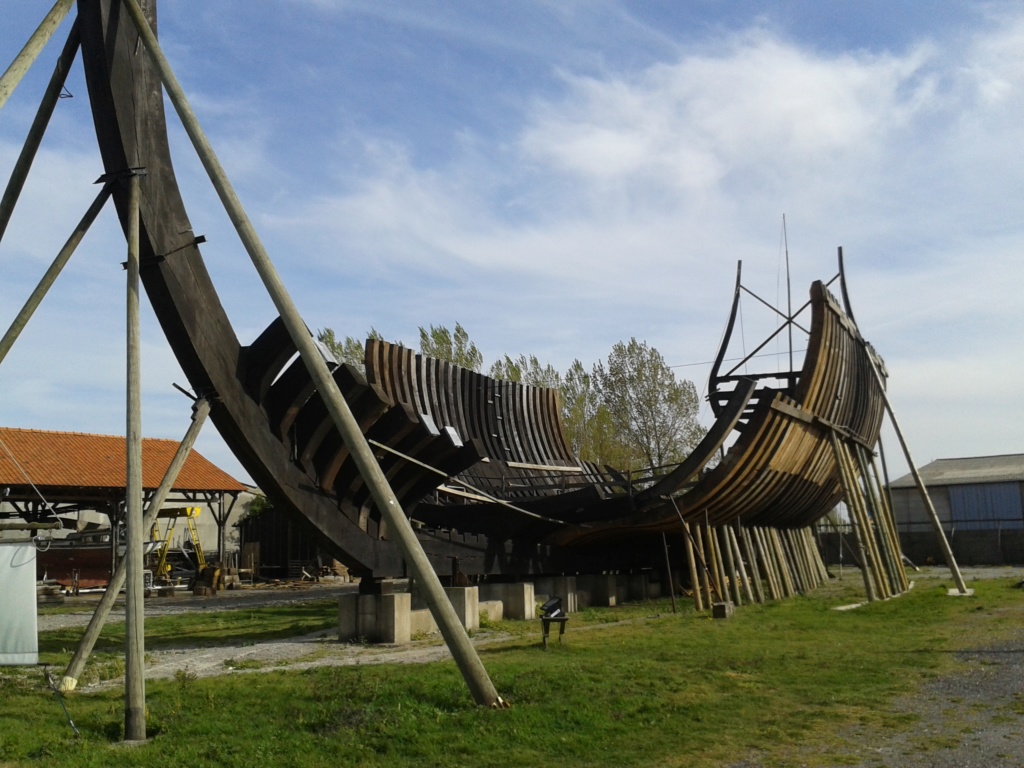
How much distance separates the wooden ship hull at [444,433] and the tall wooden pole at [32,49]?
0.92 m

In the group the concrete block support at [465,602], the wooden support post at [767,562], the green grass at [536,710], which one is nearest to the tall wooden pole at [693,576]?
the wooden support post at [767,562]

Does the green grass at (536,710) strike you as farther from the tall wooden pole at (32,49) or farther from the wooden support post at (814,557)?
the wooden support post at (814,557)

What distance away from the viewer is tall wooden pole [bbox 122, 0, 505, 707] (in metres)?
6.27

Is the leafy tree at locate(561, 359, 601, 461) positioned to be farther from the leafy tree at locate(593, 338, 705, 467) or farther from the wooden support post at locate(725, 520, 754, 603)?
the wooden support post at locate(725, 520, 754, 603)

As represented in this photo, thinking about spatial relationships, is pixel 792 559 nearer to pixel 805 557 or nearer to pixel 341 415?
pixel 805 557

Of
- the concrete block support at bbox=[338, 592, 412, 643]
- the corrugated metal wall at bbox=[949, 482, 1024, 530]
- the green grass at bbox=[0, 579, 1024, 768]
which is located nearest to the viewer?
the green grass at bbox=[0, 579, 1024, 768]

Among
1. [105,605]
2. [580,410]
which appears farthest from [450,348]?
[105,605]

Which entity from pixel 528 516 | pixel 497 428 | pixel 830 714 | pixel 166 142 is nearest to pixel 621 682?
pixel 830 714

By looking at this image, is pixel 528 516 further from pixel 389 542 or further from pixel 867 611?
pixel 867 611

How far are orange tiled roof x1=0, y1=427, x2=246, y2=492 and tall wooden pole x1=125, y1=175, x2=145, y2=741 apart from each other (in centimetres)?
1494

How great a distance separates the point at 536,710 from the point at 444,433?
528cm

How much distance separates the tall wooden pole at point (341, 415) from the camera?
20.6ft

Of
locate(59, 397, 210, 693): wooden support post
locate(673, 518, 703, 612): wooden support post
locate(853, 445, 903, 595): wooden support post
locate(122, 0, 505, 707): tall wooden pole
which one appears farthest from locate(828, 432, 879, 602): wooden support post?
locate(59, 397, 210, 693): wooden support post

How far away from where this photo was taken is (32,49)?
613 centimetres
